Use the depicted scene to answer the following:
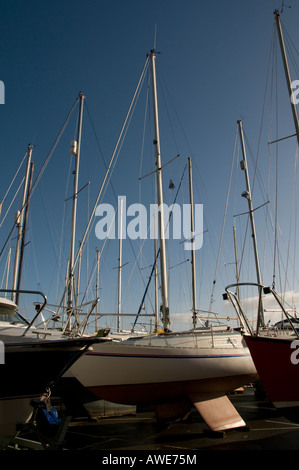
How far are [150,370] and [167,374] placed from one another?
48 cm

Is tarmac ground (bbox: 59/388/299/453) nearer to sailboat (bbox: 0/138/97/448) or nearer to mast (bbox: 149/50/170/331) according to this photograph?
sailboat (bbox: 0/138/97/448)

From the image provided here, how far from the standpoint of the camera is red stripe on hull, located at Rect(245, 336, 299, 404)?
662cm

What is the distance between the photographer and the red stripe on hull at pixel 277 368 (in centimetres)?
662

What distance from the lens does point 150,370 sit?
8.10m

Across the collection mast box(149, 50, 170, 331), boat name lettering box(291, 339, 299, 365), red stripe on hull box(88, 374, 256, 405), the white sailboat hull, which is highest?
mast box(149, 50, 170, 331)

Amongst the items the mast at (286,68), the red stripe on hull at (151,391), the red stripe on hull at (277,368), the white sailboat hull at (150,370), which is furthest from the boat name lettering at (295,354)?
the mast at (286,68)

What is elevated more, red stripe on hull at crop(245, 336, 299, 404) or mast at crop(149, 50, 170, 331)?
mast at crop(149, 50, 170, 331)

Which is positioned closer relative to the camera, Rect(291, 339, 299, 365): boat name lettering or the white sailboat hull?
Rect(291, 339, 299, 365): boat name lettering

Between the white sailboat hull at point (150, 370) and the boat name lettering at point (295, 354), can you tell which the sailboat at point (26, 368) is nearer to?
the white sailboat hull at point (150, 370)

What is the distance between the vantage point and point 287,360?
22.0 feet

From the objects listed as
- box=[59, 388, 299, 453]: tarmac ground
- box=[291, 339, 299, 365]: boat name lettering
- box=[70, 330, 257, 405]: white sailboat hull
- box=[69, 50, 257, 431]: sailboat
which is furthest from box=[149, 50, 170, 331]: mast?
Result: box=[291, 339, 299, 365]: boat name lettering

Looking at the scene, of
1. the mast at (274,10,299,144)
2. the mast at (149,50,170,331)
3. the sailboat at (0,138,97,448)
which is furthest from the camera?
the mast at (149,50,170,331)
